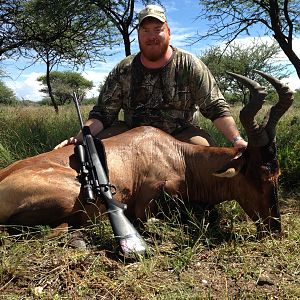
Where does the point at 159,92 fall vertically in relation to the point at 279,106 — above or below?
above

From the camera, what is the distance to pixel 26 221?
3.18 m

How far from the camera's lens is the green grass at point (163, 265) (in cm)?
245

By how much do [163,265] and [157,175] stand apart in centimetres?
109

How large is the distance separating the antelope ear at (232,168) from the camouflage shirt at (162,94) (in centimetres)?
98

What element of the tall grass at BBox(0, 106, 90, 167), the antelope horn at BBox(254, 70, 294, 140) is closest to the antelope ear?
the antelope horn at BBox(254, 70, 294, 140)

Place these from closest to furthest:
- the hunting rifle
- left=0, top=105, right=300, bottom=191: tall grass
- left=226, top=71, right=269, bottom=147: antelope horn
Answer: the hunting rifle
left=226, top=71, right=269, bottom=147: antelope horn
left=0, top=105, right=300, bottom=191: tall grass

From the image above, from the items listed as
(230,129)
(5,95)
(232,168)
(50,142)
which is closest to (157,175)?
(232,168)

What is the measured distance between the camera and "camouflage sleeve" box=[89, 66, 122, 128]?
4.76 m

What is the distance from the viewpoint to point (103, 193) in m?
3.23

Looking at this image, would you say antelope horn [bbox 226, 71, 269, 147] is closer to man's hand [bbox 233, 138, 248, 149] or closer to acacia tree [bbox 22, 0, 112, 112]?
man's hand [bbox 233, 138, 248, 149]

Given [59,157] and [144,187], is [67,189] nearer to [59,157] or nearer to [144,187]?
[59,157]

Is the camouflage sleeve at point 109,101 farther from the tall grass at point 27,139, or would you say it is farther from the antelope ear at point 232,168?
the antelope ear at point 232,168

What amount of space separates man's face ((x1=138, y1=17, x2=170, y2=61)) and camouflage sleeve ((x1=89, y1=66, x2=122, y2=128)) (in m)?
0.45

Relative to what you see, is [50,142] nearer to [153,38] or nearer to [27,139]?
[27,139]
